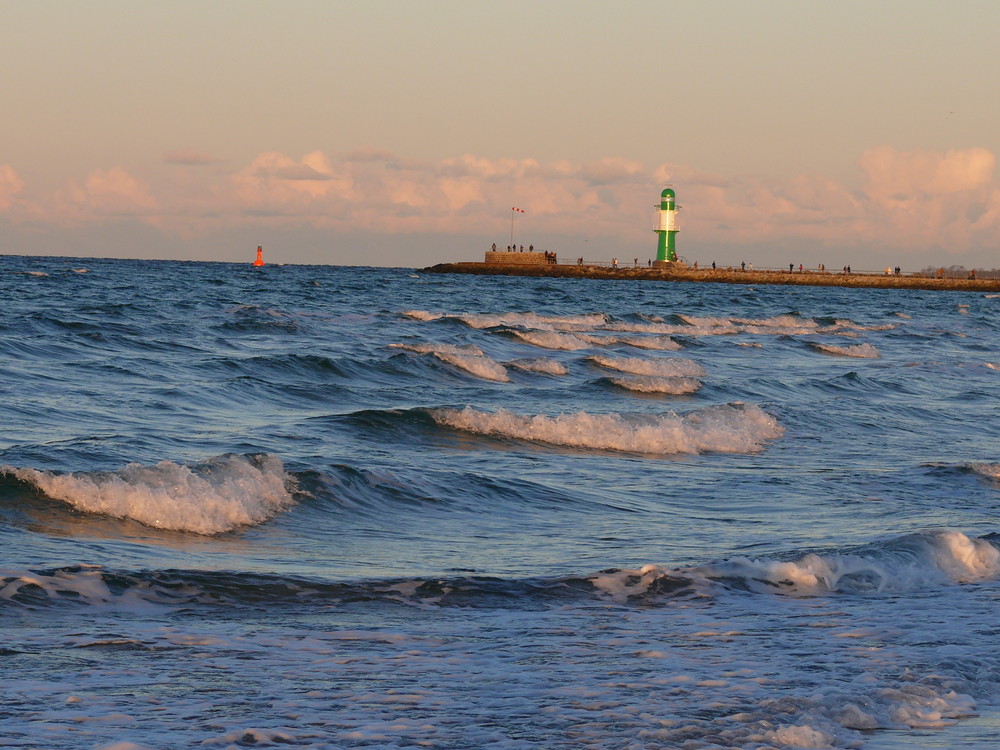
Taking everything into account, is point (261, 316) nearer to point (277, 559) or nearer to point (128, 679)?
point (277, 559)

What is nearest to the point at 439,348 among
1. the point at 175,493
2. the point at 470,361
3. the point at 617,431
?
the point at 470,361

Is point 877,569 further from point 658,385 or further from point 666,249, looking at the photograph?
point 666,249

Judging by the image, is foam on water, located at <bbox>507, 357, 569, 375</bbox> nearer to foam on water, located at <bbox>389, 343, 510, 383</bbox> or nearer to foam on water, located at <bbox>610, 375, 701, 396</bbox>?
foam on water, located at <bbox>389, 343, 510, 383</bbox>

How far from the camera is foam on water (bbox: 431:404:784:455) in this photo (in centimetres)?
1348

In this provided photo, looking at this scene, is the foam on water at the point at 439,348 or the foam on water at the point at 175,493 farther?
the foam on water at the point at 439,348

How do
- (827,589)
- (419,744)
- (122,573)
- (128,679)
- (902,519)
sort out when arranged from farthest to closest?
(902,519), (827,589), (122,573), (128,679), (419,744)

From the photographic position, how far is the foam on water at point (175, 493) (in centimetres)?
845

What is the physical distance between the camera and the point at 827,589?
7098mm

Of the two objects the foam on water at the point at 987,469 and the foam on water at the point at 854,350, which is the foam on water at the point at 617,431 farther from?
the foam on water at the point at 854,350

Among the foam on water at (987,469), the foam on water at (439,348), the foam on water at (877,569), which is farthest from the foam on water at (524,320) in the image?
the foam on water at (877,569)

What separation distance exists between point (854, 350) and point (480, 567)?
25.6m

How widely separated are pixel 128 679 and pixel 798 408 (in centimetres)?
1371

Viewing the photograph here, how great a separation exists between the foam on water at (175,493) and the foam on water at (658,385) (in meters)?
10.7

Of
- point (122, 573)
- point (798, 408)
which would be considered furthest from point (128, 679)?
point (798, 408)
